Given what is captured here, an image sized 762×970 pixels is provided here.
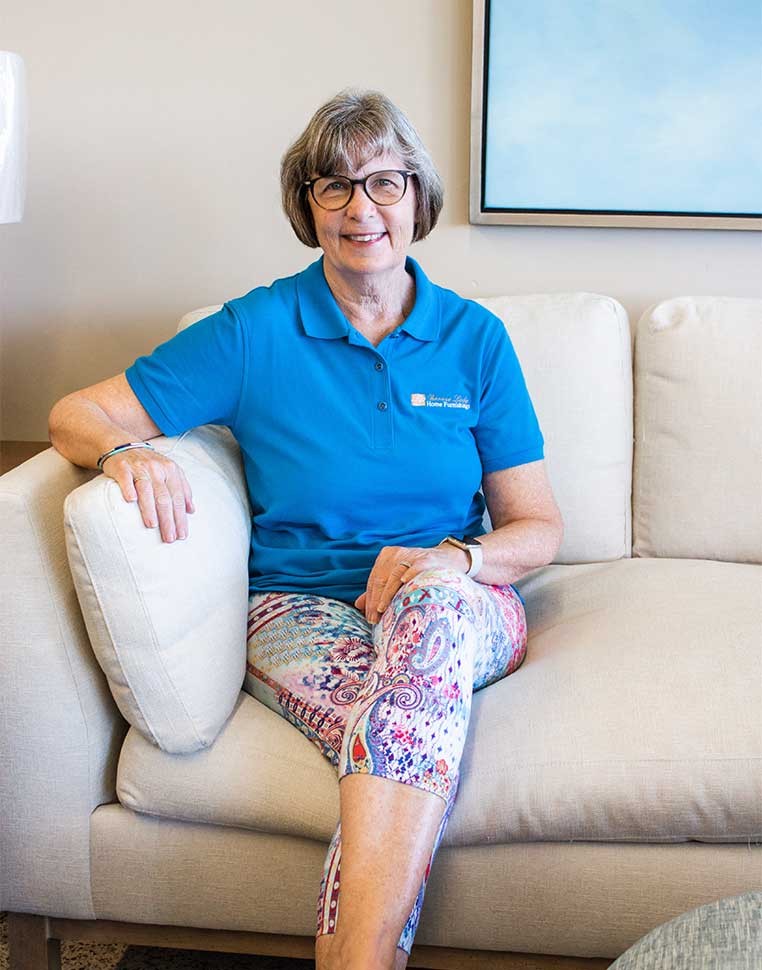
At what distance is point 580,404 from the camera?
199 cm

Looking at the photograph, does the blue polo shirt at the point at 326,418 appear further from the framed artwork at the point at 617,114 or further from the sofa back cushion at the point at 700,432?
the framed artwork at the point at 617,114

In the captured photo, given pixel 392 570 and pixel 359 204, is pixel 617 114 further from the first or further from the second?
pixel 392 570

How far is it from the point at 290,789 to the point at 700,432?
103 centimetres

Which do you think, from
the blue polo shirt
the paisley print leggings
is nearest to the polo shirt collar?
the blue polo shirt

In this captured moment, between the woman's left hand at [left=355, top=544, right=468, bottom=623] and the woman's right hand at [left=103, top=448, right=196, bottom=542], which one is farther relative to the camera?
the woman's left hand at [left=355, top=544, right=468, bottom=623]

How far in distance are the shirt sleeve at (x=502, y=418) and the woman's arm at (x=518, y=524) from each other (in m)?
0.02

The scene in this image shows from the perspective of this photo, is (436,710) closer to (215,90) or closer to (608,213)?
(608,213)

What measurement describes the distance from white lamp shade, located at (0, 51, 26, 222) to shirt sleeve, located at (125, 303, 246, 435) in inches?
15.3

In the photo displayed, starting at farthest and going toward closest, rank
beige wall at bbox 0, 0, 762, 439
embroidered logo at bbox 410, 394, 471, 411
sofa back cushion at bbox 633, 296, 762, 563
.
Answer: beige wall at bbox 0, 0, 762, 439 → sofa back cushion at bbox 633, 296, 762, 563 → embroidered logo at bbox 410, 394, 471, 411

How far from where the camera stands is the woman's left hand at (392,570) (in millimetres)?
1512

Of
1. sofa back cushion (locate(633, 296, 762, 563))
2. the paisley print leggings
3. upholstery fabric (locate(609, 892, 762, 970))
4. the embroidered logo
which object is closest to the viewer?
upholstery fabric (locate(609, 892, 762, 970))

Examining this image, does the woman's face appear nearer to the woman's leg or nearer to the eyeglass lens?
the eyeglass lens

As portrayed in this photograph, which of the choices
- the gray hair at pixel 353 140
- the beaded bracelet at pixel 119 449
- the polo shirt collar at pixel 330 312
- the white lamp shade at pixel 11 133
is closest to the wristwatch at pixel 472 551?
the polo shirt collar at pixel 330 312

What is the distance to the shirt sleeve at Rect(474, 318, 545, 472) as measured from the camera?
1766 mm
